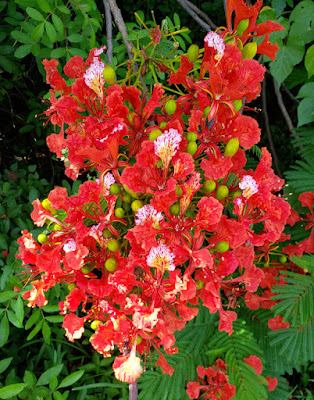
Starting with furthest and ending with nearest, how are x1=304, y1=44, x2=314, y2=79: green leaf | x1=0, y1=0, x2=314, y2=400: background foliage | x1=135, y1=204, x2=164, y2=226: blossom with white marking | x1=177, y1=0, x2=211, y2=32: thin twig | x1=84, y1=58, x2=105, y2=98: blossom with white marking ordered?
x1=177, y1=0, x2=211, y2=32: thin twig → x1=304, y1=44, x2=314, y2=79: green leaf → x1=0, y1=0, x2=314, y2=400: background foliage → x1=84, y1=58, x2=105, y2=98: blossom with white marking → x1=135, y1=204, x2=164, y2=226: blossom with white marking

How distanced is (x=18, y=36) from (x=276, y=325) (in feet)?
4.93

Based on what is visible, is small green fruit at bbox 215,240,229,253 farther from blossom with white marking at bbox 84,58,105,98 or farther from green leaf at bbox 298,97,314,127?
green leaf at bbox 298,97,314,127

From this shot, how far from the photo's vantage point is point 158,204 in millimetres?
627

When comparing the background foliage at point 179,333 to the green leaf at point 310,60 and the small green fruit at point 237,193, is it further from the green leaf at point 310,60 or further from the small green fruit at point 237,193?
the small green fruit at point 237,193

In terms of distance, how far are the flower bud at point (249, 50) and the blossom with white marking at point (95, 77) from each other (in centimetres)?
30

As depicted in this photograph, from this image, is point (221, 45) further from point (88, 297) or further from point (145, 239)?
point (88, 297)

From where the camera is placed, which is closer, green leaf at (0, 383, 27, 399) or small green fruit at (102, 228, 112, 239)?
small green fruit at (102, 228, 112, 239)

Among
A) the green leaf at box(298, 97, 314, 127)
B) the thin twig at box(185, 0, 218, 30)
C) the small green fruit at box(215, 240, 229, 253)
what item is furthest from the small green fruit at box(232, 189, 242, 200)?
the thin twig at box(185, 0, 218, 30)

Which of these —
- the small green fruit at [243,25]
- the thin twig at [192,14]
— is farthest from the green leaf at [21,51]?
the small green fruit at [243,25]

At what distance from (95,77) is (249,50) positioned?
0.33 meters

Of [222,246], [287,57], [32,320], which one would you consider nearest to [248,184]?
[222,246]

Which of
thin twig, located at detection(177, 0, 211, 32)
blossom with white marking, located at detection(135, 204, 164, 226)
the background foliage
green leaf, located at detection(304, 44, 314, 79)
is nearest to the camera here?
blossom with white marking, located at detection(135, 204, 164, 226)

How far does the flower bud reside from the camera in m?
0.69

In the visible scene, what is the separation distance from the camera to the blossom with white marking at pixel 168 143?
2.07 feet
